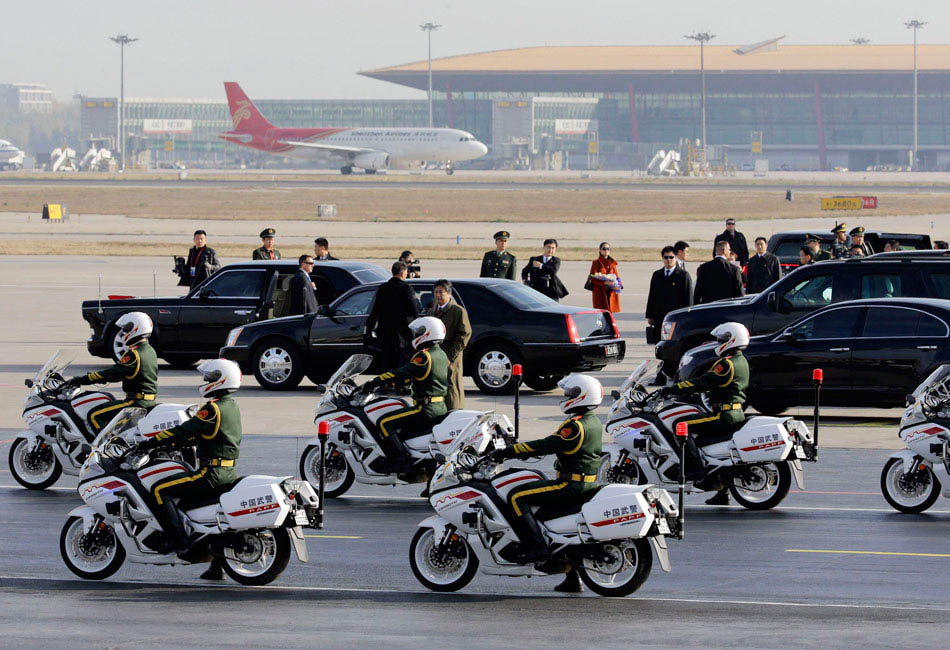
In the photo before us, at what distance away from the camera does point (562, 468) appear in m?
10.3

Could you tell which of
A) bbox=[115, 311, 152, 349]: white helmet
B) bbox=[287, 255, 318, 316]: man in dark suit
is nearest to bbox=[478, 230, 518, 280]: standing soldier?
bbox=[287, 255, 318, 316]: man in dark suit

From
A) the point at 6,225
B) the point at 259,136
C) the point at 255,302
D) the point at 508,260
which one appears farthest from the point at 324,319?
the point at 259,136

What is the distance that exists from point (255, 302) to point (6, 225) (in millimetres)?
51454

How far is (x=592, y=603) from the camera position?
396 inches

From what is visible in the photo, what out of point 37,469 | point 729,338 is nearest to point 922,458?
point 729,338

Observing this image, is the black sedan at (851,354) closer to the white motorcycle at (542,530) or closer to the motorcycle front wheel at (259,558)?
the white motorcycle at (542,530)

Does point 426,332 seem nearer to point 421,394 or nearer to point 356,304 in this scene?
point 421,394

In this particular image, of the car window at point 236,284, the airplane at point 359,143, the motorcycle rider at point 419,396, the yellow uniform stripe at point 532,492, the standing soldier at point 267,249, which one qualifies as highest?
the airplane at point 359,143

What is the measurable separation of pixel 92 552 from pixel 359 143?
135 metres

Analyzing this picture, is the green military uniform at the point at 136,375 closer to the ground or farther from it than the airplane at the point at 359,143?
closer to the ground

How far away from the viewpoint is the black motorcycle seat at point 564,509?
10172mm

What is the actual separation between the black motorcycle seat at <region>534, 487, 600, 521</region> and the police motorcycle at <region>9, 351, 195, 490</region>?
5.74 metres

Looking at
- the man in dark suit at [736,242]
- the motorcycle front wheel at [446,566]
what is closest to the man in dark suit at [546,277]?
the man in dark suit at [736,242]

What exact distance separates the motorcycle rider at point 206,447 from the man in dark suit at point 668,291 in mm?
13129
